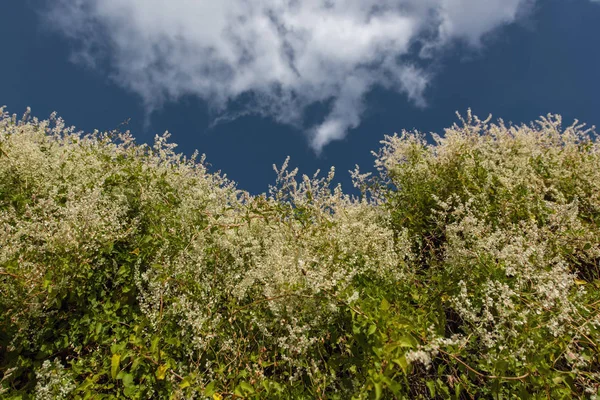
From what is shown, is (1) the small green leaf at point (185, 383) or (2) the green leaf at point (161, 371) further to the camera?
(2) the green leaf at point (161, 371)

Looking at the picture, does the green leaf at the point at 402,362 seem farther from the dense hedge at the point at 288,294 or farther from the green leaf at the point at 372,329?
the green leaf at the point at 372,329

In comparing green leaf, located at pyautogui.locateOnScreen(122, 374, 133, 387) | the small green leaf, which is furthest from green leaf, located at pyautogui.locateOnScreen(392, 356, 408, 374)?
green leaf, located at pyautogui.locateOnScreen(122, 374, 133, 387)

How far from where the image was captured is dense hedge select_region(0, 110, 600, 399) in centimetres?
239

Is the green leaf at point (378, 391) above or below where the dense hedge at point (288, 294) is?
below

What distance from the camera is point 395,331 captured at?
2.15 meters

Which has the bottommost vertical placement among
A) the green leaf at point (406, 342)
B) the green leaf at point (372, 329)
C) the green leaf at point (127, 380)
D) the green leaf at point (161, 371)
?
the green leaf at point (127, 380)

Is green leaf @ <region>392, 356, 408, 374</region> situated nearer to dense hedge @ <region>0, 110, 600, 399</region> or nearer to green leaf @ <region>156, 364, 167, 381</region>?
dense hedge @ <region>0, 110, 600, 399</region>

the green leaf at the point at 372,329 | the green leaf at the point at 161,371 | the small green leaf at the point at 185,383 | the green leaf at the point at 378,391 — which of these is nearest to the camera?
the green leaf at the point at 378,391

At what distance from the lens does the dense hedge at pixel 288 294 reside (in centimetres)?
239

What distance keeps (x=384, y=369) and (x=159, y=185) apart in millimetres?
3677

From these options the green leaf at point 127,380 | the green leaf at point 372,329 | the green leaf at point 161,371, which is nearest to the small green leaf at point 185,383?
the green leaf at point 161,371

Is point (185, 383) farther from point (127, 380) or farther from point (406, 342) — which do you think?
point (406, 342)

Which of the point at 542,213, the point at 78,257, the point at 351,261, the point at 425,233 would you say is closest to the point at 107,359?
the point at 78,257

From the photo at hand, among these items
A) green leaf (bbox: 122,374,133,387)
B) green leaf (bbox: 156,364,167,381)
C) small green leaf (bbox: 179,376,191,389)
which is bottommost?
small green leaf (bbox: 179,376,191,389)
